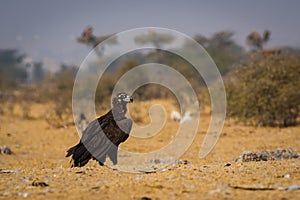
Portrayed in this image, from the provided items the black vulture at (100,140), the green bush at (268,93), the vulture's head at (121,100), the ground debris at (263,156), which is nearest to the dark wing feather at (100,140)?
the black vulture at (100,140)

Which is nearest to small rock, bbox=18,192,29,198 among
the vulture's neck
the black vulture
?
the black vulture

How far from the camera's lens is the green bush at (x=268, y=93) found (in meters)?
16.9

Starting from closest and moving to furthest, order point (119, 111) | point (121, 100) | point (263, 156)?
1. point (119, 111)
2. point (121, 100)
3. point (263, 156)

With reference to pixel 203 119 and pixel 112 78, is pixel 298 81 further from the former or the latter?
pixel 112 78

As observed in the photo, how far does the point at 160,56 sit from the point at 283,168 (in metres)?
38.4

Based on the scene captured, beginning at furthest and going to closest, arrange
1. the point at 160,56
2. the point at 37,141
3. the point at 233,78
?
the point at 160,56, the point at 233,78, the point at 37,141

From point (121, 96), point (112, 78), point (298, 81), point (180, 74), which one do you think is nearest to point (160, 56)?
point (112, 78)

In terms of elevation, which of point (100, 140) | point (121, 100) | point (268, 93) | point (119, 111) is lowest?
point (100, 140)

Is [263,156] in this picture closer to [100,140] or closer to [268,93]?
[100,140]

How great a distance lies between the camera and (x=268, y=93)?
17188mm

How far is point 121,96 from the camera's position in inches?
325

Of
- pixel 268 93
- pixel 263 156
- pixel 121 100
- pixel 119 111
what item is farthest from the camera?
pixel 268 93

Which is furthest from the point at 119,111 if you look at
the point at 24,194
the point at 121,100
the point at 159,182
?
the point at 24,194

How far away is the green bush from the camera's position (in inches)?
666
